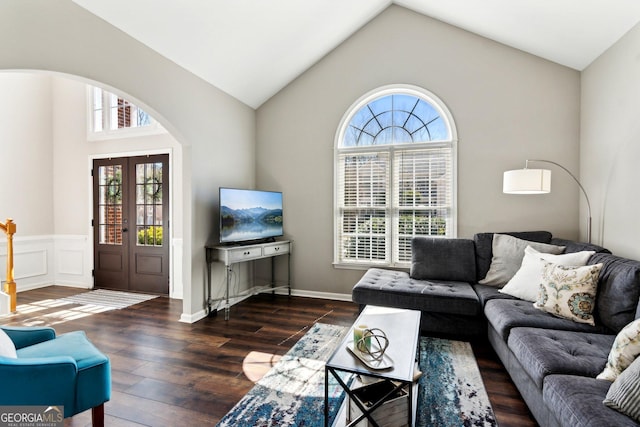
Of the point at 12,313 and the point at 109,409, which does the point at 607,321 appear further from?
the point at 12,313

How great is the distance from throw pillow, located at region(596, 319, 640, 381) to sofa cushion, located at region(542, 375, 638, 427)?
6cm

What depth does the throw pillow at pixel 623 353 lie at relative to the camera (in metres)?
1.50

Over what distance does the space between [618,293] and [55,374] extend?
11.0 feet

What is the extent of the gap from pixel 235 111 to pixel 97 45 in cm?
191

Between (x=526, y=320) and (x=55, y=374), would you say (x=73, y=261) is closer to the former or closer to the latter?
(x=55, y=374)

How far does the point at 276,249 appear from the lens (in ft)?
14.2

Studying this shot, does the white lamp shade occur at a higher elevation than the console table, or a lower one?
higher

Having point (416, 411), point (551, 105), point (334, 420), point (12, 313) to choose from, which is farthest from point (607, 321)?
point (12, 313)

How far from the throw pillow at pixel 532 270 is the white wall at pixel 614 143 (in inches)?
18.0

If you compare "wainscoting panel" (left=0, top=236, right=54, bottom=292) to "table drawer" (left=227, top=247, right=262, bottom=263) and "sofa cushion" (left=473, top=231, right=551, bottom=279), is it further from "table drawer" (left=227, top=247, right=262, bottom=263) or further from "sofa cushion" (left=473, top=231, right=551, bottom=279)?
"sofa cushion" (left=473, top=231, right=551, bottom=279)

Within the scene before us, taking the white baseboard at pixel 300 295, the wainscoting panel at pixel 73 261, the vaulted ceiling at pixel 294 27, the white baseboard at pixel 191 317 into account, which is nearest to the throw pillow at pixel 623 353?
the vaulted ceiling at pixel 294 27

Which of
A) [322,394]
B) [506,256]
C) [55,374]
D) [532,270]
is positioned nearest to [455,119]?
[506,256]

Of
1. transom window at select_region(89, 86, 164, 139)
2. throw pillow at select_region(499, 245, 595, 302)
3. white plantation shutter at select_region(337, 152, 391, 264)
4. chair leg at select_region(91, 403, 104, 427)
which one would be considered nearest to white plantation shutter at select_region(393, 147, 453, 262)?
white plantation shutter at select_region(337, 152, 391, 264)

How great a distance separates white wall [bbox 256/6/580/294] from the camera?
12.0 feet
